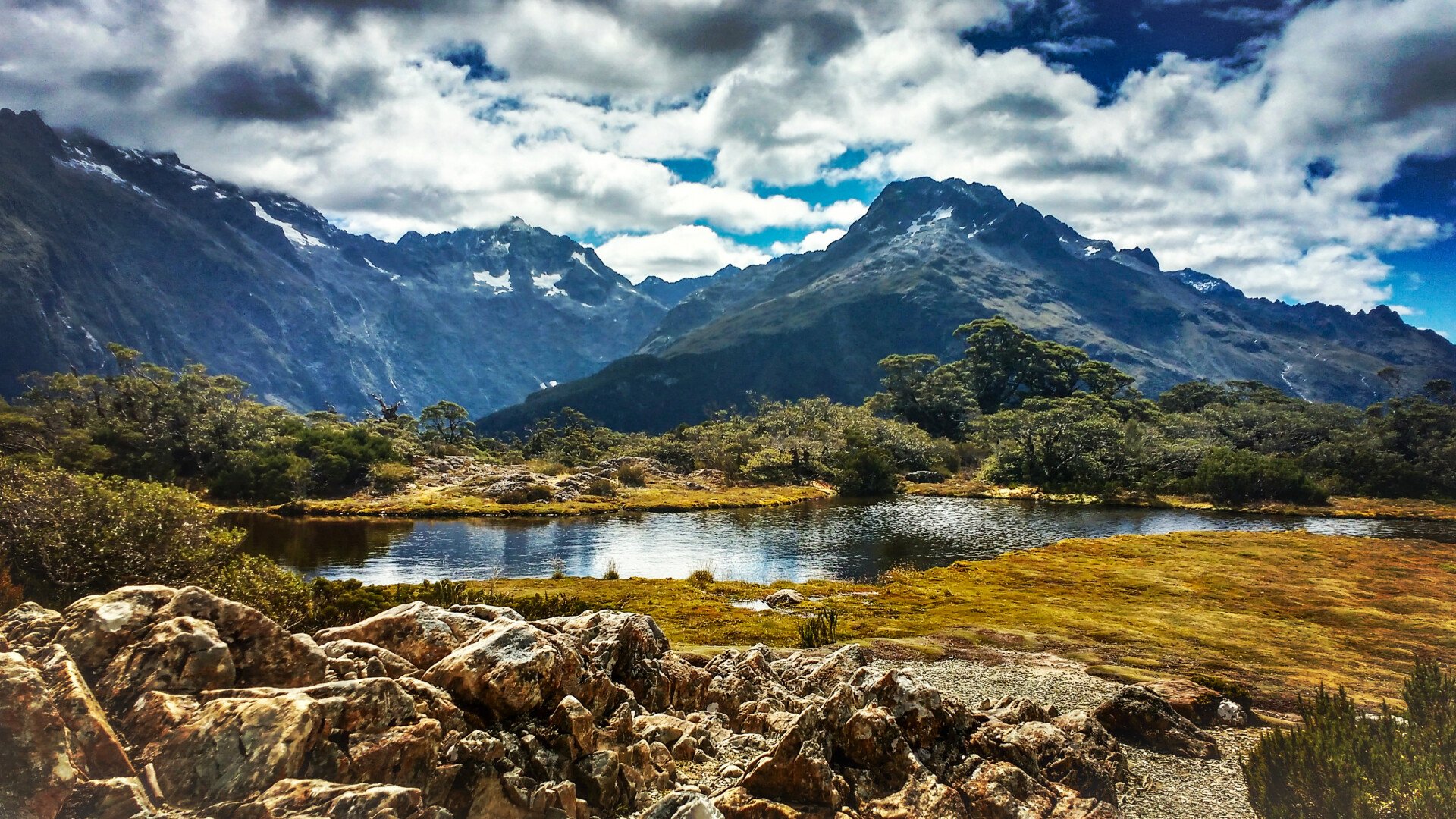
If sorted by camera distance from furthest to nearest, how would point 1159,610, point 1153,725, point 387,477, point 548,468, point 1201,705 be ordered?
point 548,468 < point 387,477 < point 1159,610 < point 1201,705 < point 1153,725

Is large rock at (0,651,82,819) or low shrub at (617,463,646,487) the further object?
low shrub at (617,463,646,487)

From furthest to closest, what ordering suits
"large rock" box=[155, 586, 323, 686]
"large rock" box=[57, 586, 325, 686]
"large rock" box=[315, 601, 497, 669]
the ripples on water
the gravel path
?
the ripples on water, the gravel path, "large rock" box=[315, 601, 497, 669], "large rock" box=[155, 586, 323, 686], "large rock" box=[57, 586, 325, 686]

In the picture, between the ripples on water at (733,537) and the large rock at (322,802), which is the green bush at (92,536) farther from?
Answer: the ripples on water at (733,537)

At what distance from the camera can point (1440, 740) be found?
13.7 meters

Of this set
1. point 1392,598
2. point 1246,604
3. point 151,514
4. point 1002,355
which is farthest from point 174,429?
point 1002,355

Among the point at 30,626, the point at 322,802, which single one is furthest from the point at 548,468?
the point at 322,802

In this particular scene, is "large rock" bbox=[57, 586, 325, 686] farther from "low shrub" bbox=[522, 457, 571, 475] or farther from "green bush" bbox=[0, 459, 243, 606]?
"low shrub" bbox=[522, 457, 571, 475]

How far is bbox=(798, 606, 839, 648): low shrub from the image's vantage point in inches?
1100

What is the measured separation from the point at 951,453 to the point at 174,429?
12427 centimetres

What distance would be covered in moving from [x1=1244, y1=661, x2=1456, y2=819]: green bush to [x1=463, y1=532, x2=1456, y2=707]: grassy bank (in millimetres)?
3211

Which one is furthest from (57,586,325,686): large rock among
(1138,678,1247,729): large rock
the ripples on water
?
the ripples on water

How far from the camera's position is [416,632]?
13578 millimetres

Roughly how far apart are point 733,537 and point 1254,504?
71590 mm

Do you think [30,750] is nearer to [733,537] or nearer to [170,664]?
[170,664]
